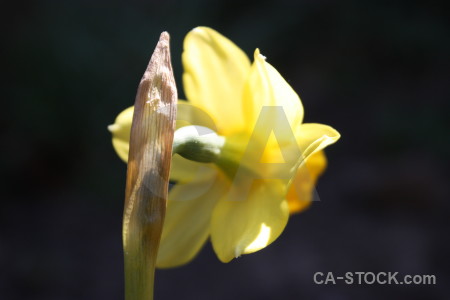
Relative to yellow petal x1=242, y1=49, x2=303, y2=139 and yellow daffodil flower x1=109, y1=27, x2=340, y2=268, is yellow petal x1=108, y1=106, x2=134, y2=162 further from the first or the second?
yellow petal x1=242, y1=49, x2=303, y2=139

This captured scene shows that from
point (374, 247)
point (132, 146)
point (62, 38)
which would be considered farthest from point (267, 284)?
point (132, 146)

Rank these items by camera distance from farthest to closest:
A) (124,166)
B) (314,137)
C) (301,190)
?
(124,166) < (301,190) < (314,137)

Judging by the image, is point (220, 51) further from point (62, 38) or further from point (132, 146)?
point (62, 38)

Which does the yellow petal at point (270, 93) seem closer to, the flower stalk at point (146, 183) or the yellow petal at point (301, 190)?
the yellow petal at point (301, 190)

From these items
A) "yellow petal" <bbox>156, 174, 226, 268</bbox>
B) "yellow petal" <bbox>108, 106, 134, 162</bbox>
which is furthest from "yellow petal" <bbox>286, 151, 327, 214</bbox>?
"yellow petal" <bbox>108, 106, 134, 162</bbox>

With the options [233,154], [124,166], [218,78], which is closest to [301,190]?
[233,154]

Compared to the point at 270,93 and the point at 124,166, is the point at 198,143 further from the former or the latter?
the point at 124,166
